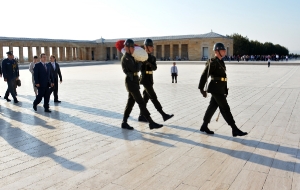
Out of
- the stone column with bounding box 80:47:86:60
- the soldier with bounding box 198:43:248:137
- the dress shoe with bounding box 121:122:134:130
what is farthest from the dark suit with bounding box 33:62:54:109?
the stone column with bounding box 80:47:86:60

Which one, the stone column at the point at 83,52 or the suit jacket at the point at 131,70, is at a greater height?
the stone column at the point at 83,52

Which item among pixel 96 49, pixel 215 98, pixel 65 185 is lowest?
pixel 65 185

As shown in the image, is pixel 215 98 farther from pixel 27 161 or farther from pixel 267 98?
pixel 267 98

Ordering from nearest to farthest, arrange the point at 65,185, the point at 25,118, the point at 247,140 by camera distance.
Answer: the point at 65,185 → the point at 247,140 → the point at 25,118

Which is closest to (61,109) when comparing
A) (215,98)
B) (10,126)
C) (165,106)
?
(10,126)

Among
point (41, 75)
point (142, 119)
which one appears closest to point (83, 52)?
point (41, 75)

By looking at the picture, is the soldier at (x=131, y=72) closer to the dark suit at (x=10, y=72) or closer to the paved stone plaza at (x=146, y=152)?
the paved stone plaza at (x=146, y=152)

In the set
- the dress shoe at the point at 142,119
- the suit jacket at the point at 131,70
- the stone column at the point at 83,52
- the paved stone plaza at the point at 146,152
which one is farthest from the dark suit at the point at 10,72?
the stone column at the point at 83,52

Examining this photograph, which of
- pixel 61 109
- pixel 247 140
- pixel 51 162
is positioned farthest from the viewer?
pixel 61 109

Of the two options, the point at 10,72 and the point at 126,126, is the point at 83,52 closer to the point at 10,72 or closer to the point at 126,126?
the point at 10,72

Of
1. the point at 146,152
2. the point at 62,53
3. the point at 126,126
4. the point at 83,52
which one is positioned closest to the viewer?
the point at 146,152

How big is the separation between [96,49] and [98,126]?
221 ft

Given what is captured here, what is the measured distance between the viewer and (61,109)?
8.80m

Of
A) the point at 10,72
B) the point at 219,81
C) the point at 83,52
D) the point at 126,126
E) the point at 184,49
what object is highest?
the point at 184,49
